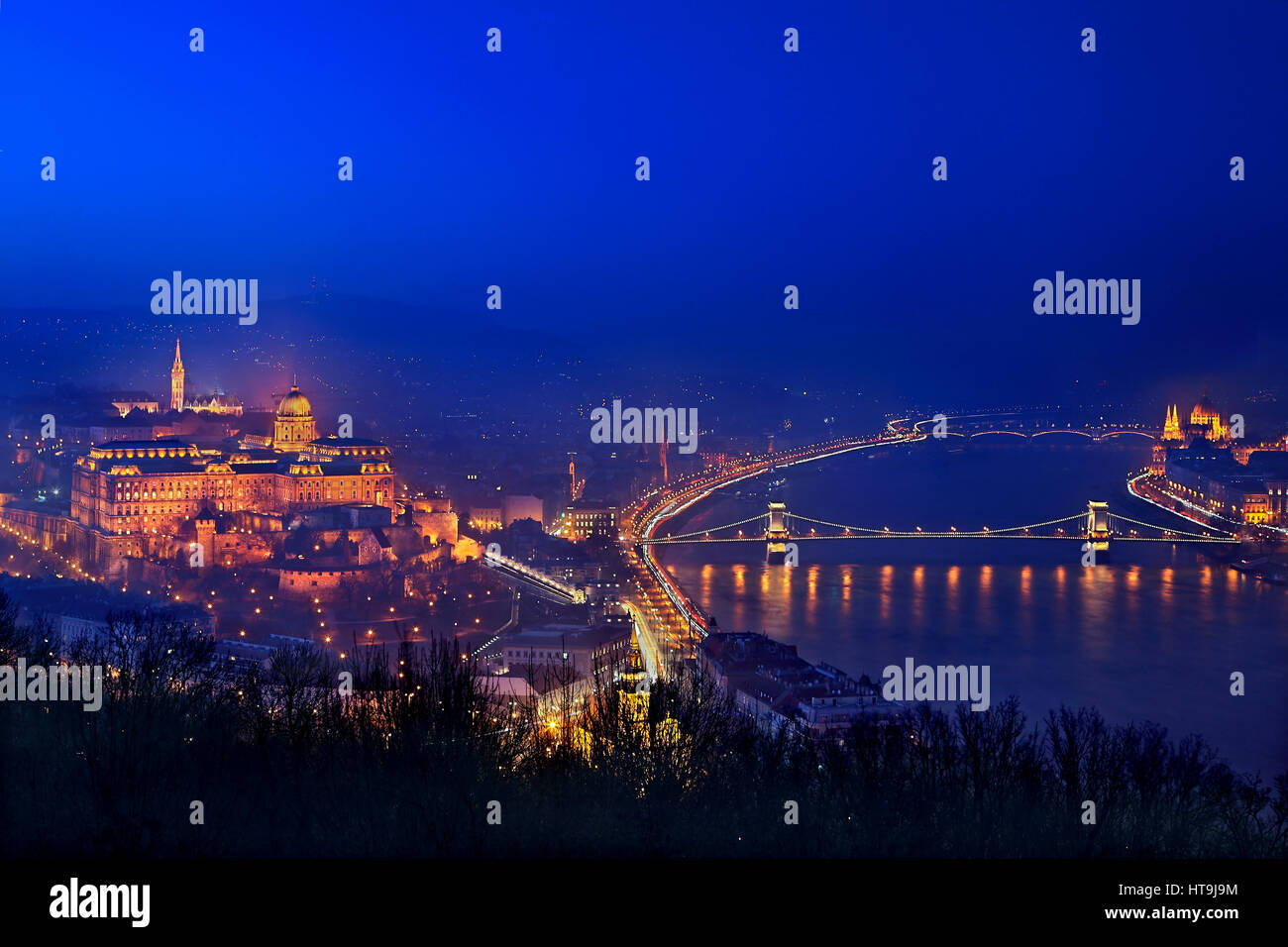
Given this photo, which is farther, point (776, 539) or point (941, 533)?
point (941, 533)

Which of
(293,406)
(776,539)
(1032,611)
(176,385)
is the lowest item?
(1032,611)

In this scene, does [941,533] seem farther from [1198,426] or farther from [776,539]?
[1198,426]

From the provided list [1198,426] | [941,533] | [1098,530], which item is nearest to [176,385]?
[941,533]

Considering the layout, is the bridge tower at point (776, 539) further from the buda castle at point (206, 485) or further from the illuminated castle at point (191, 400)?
the illuminated castle at point (191, 400)

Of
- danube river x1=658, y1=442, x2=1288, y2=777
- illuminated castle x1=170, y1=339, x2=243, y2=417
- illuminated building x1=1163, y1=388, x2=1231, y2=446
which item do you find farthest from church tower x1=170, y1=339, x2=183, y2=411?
illuminated building x1=1163, y1=388, x2=1231, y2=446

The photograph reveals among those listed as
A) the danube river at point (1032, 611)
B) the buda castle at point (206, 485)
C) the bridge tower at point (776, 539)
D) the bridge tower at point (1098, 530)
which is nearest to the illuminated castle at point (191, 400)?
the buda castle at point (206, 485)

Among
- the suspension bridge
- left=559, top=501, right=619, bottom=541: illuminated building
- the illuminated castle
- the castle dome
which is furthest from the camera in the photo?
the illuminated castle

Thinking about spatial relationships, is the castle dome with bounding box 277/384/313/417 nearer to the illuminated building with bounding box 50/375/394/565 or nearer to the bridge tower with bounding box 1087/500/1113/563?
the illuminated building with bounding box 50/375/394/565
